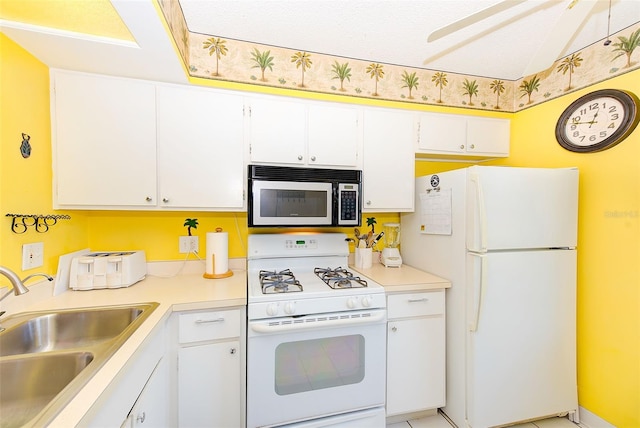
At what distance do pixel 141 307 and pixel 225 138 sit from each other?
1067mm

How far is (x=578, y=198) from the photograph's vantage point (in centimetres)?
180

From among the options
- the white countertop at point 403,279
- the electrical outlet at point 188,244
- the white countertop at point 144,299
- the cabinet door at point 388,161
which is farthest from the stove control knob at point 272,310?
the cabinet door at point 388,161

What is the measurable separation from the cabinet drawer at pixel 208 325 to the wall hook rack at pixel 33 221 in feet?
2.77

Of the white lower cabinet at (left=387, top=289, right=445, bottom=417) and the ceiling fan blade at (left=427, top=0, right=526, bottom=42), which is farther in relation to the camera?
the white lower cabinet at (left=387, top=289, right=445, bottom=417)

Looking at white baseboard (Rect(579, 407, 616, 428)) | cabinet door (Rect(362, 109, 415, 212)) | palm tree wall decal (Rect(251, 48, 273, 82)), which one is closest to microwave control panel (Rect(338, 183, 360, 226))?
cabinet door (Rect(362, 109, 415, 212))

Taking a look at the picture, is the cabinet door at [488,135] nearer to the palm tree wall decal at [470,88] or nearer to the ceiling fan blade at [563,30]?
the palm tree wall decal at [470,88]

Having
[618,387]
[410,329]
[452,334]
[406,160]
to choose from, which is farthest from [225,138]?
[618,387]

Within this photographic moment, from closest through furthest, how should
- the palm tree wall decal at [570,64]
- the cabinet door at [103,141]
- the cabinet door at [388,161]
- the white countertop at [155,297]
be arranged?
the white countertop at [155,297], the cabinet door at [103,141], the palm tree wall decal at [570,64], the cabinet door at [388,161]

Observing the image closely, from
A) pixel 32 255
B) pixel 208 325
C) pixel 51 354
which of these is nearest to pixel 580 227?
pixel 208 325

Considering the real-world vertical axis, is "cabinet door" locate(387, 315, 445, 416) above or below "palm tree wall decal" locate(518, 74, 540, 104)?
below

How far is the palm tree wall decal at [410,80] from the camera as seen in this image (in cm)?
214

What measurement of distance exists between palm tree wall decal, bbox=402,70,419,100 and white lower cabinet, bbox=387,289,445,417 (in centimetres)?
158

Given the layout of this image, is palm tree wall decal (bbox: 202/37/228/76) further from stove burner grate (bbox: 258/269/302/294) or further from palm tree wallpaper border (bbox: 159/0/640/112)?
stove burner grate (bbox: 258/269/302/294)

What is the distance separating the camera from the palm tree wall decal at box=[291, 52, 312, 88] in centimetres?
194
